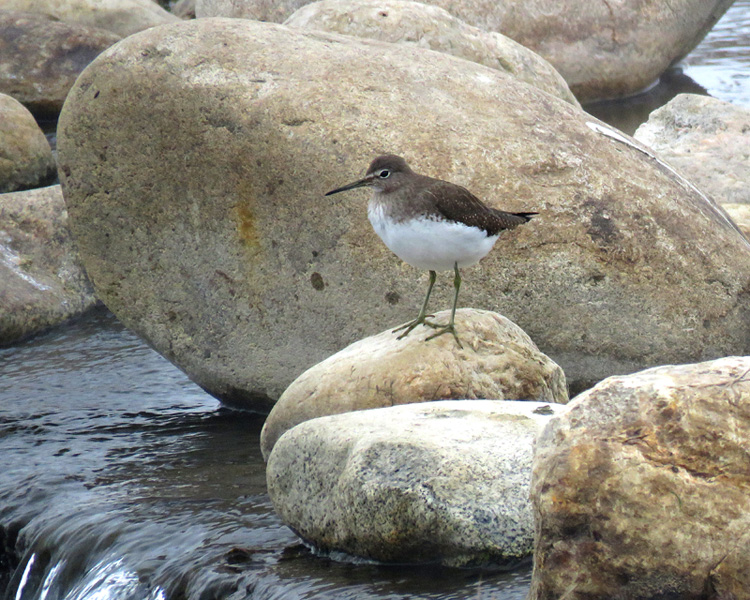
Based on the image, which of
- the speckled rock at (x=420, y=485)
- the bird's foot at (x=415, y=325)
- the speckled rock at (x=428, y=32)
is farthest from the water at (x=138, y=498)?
the speckled rock at (x=428, y=32)

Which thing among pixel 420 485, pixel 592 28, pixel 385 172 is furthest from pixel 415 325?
pixel 592 28

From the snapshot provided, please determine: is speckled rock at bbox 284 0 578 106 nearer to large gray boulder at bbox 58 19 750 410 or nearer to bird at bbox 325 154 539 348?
large gray boulder at bbox 58 19 750 410

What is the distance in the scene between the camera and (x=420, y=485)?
4.53 metres

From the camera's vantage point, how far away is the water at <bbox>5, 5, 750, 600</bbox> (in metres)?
4.67

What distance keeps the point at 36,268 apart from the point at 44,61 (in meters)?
6.11

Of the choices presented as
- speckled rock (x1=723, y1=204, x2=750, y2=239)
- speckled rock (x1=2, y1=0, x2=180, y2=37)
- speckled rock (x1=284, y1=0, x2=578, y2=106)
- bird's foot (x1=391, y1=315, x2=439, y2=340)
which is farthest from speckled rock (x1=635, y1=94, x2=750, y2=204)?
speckled rock (x1=2, y1=0, x2=180, y2=37)

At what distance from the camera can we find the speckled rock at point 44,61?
1484cm

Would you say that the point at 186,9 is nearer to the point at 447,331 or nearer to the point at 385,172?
the point at 385,172

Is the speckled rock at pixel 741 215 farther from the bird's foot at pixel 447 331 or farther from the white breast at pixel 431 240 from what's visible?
the bird's foot at pixel 447 331

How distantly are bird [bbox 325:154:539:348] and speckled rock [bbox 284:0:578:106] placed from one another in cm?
486

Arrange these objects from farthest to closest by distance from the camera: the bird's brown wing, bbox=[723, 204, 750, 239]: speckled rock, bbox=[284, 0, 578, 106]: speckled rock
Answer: bbox=[284, 0, 578, 106]: speckled rock → bbox=[723, 204, 750, 239]: speckled rock → the bird's brown wing

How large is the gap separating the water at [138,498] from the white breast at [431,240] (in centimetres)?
158

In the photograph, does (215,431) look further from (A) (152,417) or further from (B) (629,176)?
(B) (629,176)

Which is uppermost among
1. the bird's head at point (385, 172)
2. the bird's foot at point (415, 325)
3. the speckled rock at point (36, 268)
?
the bird's head at point (385, 172)
